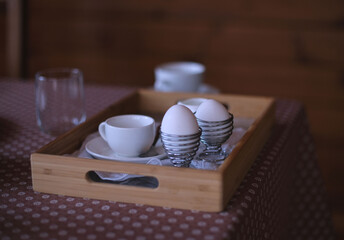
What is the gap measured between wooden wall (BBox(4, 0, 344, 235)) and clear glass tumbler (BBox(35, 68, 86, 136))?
1282 millimetres

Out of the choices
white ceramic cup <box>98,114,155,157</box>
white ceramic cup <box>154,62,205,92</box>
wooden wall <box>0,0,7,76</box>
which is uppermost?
white ceramic cup <box>98,114,155,157</box>

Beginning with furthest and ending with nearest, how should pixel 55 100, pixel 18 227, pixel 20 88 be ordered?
pixel 20 88 < pixel 55 100 < pixel 18 227

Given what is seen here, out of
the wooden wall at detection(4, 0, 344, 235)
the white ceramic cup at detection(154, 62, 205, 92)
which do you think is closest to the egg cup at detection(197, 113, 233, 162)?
the white ceramic cup at detection(154, 62, 205, 92)

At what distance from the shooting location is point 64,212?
2.39 ft

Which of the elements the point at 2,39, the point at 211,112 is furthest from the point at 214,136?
the point at 2,39

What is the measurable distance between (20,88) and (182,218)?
974mm

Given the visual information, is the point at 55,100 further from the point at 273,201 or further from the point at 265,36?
the point at 265,36

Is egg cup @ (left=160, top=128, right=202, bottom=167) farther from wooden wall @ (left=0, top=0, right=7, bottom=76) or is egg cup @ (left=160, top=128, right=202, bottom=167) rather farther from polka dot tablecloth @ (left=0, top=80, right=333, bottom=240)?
wooden wall @ (left=0, top=0, right=7, bottom=76)

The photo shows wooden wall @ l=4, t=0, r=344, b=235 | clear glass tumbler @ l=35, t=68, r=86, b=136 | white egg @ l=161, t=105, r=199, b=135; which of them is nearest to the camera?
white egg @ l=161, t=105, r=199, b=135

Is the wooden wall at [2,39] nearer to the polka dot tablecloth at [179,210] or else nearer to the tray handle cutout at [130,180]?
the polka dot tablecloth at [179,210]

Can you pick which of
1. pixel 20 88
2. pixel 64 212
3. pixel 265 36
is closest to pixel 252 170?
pixel 64 212

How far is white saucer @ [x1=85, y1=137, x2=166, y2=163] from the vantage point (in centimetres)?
84

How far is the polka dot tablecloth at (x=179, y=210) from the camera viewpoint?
673 mm

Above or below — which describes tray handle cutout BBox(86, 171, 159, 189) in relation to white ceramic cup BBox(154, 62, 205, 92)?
above
